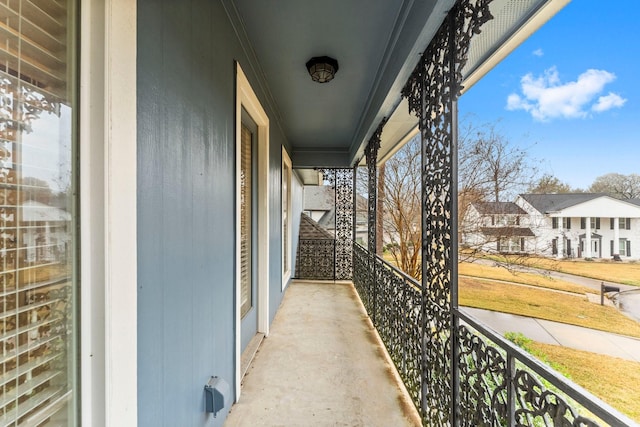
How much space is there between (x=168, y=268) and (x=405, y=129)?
3.29 meters

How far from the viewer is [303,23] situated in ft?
6.50

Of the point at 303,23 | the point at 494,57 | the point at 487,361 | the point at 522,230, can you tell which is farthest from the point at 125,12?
the point at 522,230

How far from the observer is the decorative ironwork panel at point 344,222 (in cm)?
594

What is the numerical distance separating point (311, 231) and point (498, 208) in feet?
13.6

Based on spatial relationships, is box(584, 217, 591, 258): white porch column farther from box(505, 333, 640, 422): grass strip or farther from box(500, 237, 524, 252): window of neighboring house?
box(500, 237, 524, 252): window of neighboring house

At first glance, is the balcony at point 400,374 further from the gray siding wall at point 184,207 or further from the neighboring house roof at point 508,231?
the neighboring house roof at point 508,231

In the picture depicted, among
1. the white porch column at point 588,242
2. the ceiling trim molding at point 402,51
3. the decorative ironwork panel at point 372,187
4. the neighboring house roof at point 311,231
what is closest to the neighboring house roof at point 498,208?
the white porch column at point 588,242

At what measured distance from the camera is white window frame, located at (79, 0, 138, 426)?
75cm

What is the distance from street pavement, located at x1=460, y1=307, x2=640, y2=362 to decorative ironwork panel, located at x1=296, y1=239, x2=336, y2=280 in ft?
10.0

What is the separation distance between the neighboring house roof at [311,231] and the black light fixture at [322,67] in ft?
14.5

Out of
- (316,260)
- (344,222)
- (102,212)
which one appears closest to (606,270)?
(102,212)

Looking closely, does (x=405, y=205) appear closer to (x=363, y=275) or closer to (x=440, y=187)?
(x=363, y=275)

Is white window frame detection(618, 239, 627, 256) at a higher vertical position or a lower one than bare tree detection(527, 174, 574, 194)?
lower

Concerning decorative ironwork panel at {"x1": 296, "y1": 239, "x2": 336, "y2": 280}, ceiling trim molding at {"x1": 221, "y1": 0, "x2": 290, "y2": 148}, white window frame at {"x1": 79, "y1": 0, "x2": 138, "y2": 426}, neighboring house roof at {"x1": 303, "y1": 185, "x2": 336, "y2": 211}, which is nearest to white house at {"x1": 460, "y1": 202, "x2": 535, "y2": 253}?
decorative ironwork panel at {"x1": 296, "y1": 239, "x2": 336, "y2": 280}
